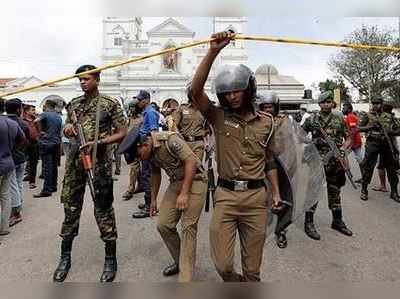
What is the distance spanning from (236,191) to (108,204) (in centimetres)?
140

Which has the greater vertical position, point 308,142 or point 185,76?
point 185,76

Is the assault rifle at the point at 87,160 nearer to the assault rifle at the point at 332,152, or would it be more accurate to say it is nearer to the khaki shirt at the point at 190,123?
the khaki shirt at the point at 190,123

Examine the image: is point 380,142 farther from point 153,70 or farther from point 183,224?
point 153,70

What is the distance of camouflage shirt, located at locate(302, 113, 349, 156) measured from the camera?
4.72 metres

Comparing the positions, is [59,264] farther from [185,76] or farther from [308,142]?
[185,76]

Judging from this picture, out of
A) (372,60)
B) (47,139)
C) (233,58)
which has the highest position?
(233,58)

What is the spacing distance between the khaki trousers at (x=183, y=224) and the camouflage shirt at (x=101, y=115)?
29.3 inches

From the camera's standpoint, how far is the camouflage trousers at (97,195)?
3361 mm

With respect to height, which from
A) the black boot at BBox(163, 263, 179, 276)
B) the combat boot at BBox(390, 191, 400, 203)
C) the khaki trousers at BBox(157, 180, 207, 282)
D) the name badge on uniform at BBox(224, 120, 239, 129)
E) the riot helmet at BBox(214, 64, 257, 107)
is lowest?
the black boot at BBox(163, 263, 179, 276)

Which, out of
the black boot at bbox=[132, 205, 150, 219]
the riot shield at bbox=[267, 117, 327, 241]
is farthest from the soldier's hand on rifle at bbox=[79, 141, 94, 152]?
the black boot at bbox=[132, 205, 150, 219]

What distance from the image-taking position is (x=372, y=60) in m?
35.2

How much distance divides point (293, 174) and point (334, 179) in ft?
6.10

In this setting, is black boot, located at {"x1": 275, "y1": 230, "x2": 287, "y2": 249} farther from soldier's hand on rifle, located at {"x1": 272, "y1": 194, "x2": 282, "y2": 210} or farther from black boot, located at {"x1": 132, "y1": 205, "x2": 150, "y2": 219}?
black boot, located at {"x1": 132, "y1": 205, "x2": 150, "y2": 219}

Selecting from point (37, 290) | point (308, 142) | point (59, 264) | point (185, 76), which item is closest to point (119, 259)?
point (59, 264)
